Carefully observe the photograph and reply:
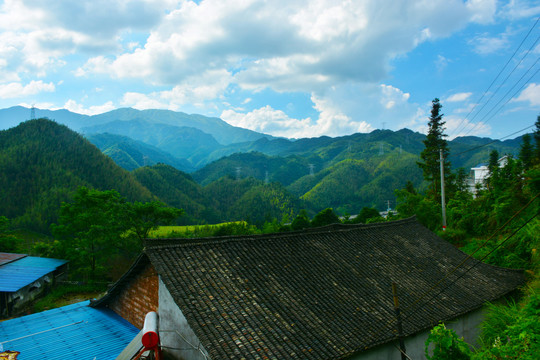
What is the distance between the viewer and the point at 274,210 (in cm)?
7519

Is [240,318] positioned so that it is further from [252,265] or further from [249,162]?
[249,162]

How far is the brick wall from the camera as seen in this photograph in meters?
8.74

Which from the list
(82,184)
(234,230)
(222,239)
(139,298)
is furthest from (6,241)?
(82,184)

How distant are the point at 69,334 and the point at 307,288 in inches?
275

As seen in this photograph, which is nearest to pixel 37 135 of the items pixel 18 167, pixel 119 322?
pixel 18 167

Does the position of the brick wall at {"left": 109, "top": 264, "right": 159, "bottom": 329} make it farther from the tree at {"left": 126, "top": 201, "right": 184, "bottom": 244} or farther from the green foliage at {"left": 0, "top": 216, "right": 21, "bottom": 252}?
the green foliage at {"left": 0, "top": 216, "right": 21, "bottom": 252}

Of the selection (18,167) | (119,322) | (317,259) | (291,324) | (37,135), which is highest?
(37,135)

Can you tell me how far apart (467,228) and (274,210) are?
2166 inches

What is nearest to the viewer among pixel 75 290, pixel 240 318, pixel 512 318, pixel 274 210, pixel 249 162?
pixel 240 318

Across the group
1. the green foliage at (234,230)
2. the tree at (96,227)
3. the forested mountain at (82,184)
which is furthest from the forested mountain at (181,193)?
the tree at (96,227)

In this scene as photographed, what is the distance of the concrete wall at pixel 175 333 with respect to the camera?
271 inches

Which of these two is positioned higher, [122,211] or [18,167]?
[18,167]

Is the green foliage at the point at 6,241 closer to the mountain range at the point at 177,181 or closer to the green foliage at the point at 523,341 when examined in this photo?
the mountain range at the point at 177,181

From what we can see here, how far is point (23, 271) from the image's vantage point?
2250 cm
